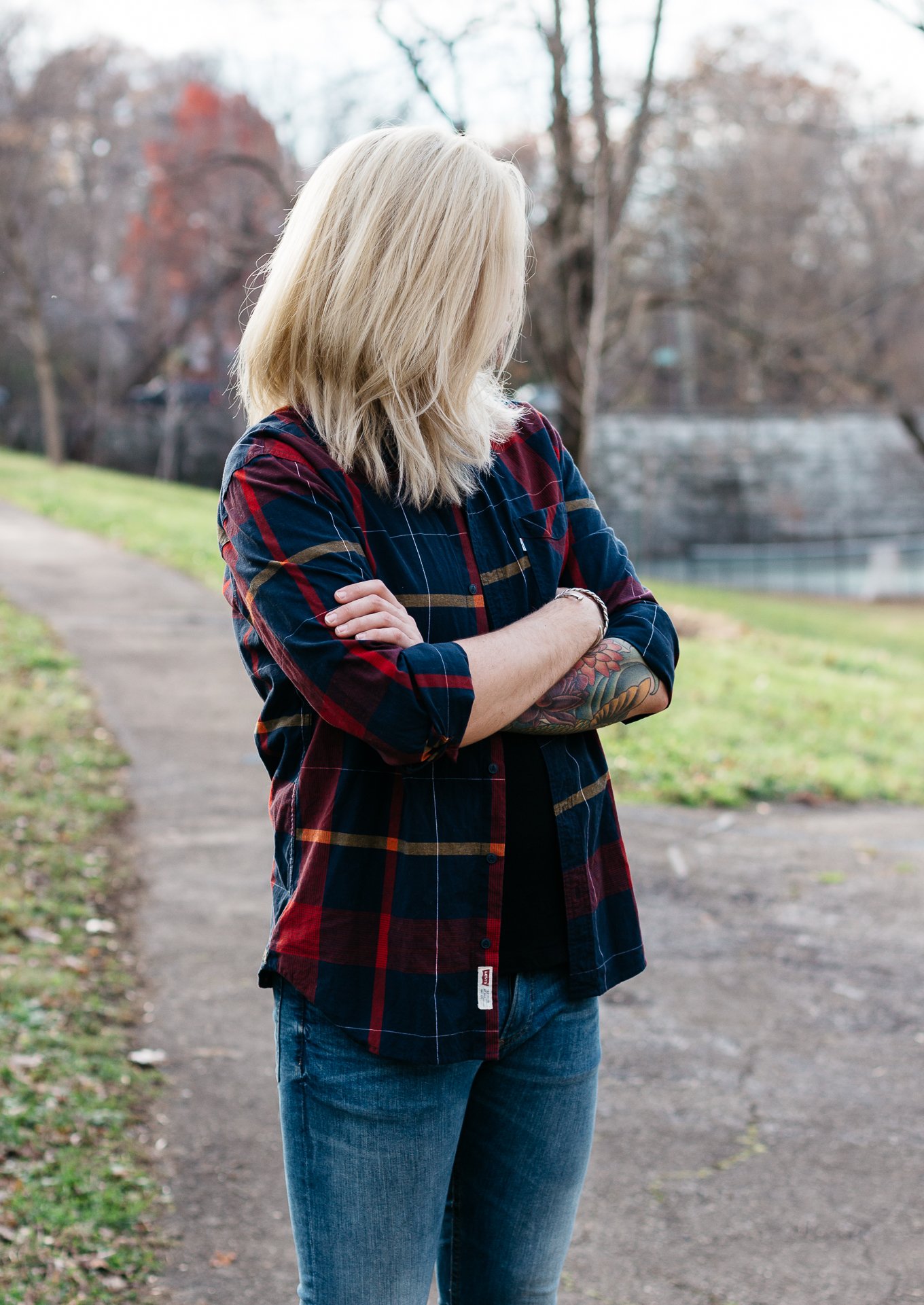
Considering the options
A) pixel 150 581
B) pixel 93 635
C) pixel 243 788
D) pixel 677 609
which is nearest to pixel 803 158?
pixel 677 609

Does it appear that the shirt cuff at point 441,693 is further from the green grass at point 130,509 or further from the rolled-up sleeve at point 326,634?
the green grass at point 130,509

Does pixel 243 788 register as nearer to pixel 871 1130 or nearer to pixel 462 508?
pixel 871 1130

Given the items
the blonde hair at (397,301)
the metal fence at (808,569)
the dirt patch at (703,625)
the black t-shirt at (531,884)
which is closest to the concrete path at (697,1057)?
the black t-shirt at (531,884)

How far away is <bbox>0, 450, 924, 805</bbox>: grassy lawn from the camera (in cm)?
709

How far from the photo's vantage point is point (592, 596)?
1911 mm

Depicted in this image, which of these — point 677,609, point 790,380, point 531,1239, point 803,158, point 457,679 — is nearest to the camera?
point 457,679

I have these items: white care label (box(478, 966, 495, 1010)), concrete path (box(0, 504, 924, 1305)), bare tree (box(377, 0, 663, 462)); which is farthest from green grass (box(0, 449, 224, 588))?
white care label (box(478, 966, 495, 1010))

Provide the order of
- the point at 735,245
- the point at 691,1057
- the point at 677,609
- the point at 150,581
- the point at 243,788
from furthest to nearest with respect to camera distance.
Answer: the point at 735,245, the point at 677,609, the point at 150,581, the point at 243,788, the point at 691,1057

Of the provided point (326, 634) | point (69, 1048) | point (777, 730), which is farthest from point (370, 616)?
point (777, 730)

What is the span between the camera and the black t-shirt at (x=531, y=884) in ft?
5.45

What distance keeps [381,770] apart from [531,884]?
0.85 ft

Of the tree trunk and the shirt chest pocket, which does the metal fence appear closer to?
the tree trunk

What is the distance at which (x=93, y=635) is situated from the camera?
9.95 meters

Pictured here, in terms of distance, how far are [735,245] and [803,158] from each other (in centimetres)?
1746
